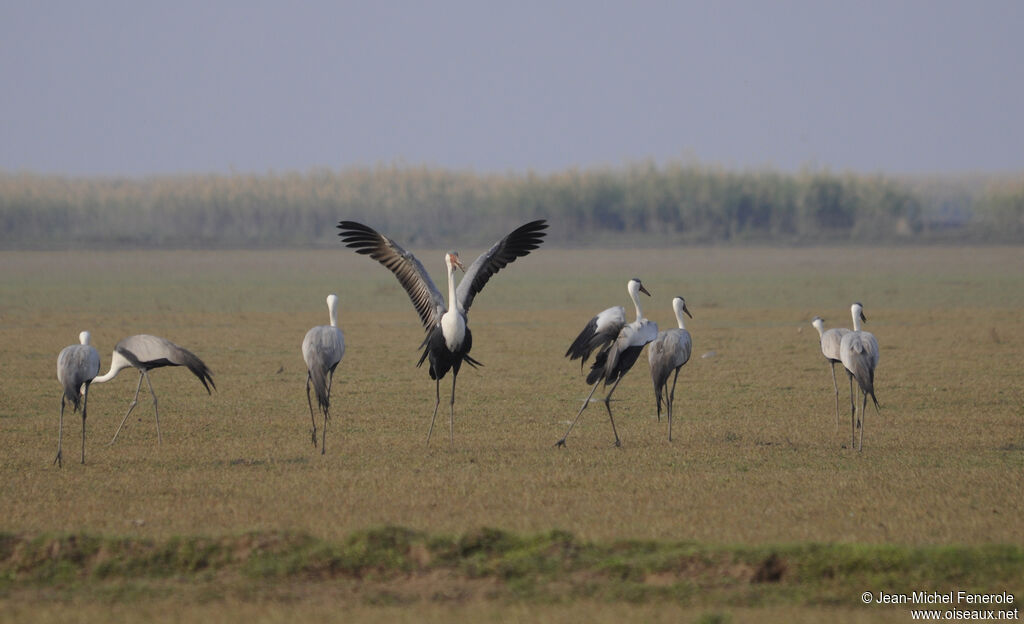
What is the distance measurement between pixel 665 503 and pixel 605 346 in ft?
11.0

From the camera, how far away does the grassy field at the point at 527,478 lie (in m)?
Answer: 6.77

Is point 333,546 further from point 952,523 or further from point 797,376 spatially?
point 797,376

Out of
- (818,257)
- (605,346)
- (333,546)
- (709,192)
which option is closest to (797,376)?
(605,346)

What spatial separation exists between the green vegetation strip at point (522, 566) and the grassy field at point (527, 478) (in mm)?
22

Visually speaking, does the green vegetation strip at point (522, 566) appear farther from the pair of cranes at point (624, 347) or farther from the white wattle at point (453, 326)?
the pair of cranes at point (624, 347)

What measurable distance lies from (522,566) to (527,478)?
9.99 feet

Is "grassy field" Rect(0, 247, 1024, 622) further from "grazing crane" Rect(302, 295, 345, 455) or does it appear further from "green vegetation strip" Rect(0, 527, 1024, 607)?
"grazing crane" Rect(302, 295, 345, 455)

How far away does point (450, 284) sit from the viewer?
11.8 metres

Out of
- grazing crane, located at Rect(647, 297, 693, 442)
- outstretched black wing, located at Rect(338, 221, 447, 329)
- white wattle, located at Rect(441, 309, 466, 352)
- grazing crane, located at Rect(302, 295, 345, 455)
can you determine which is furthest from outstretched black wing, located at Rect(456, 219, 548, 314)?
grazing crane, located at Rect(647, 297, 693, 442)

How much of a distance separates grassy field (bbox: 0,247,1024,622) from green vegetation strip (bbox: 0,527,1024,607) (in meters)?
0.02

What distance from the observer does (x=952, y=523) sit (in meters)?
8.35

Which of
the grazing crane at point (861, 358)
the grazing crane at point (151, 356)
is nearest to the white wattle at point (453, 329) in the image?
the grazing crane at point (151, 356)

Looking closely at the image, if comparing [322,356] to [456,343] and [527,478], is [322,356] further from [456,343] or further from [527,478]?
[527,478]

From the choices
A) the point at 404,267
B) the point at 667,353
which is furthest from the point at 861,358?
the point at 404,267
